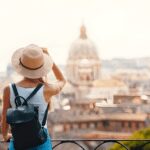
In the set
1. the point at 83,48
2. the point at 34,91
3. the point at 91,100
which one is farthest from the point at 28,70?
the point at 83,48

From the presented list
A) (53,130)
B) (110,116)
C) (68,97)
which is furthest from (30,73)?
(68,97)

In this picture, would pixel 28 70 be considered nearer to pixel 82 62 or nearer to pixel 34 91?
pixel 34 91

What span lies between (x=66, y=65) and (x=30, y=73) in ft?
108

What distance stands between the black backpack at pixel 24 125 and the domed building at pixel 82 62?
3169 centimetres

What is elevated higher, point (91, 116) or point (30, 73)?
point (30, 73)

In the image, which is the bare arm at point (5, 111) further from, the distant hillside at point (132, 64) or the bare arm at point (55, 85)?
the distant hillside at point (132, 64)

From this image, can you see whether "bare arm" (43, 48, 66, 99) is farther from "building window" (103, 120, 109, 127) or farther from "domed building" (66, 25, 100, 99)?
"domed building" (66, 25, 100, 99)

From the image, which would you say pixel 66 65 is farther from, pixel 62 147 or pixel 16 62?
pixel 16 62

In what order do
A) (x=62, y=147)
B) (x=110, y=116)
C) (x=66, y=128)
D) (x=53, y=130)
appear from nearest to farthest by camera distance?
(x=62, y=147)
(x=53, y=130)
(x=66, y=128)
(x=110, y=116)

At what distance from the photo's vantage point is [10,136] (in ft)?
4.43

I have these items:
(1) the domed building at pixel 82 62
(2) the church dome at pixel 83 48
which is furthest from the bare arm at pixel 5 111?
(2) the church dome at pixel 83 48

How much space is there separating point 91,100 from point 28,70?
799 inches

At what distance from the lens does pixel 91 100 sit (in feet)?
70.8

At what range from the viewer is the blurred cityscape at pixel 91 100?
1719 centimetres
